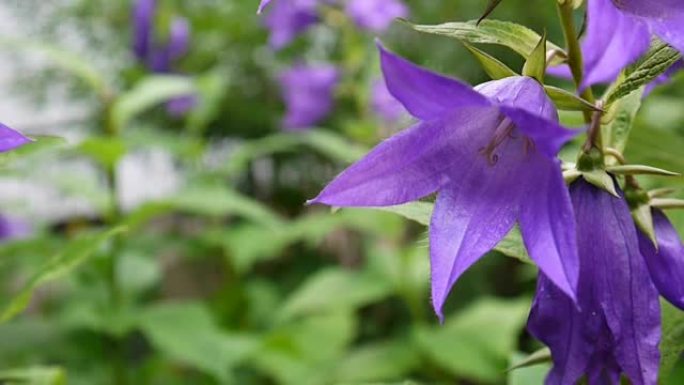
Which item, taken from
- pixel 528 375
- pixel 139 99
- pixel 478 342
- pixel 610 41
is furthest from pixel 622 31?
pixel 478 342

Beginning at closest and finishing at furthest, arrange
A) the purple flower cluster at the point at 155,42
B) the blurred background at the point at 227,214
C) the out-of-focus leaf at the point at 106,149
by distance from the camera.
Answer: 1. the out-of-focus leaf at the point at 106,149
2. the blurred background at the point at 227,214
3. the purple flower cluster at the point at 155,42

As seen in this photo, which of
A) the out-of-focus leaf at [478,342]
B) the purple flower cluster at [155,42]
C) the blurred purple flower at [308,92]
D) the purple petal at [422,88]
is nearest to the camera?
the purple petal at [422,88]

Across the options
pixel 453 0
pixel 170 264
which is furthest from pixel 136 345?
pixel 453 0

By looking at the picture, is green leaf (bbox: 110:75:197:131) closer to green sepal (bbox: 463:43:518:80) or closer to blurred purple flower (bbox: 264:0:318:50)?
blurred purple flower (bbox: 264:0:318:50)

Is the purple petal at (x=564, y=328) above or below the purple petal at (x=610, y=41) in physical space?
below

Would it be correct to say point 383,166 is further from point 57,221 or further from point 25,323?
point 57,221

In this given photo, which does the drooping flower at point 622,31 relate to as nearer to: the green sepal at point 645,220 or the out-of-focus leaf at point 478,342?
the green sepal at point 645,220

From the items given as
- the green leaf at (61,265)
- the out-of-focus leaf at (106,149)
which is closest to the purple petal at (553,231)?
the green leaf at (61,265)

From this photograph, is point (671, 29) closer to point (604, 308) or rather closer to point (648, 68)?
point (648, 68)
